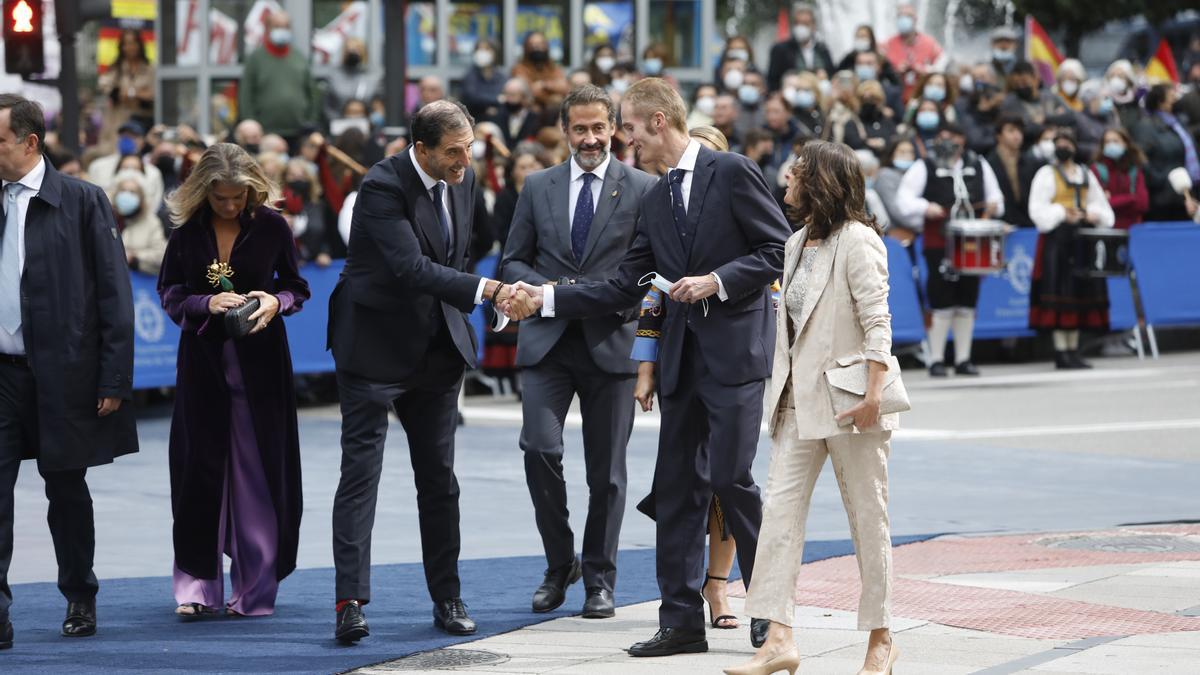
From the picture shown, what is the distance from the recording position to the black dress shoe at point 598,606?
8281 millimetres

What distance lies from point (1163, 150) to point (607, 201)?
45.0ft

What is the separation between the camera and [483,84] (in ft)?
68.3

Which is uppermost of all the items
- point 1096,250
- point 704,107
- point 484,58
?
point 484,58

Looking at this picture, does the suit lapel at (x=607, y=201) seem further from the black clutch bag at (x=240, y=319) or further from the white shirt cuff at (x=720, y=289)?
the black clutch bag at (x=240, y=319)

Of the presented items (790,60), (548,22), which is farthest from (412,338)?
(548,22)

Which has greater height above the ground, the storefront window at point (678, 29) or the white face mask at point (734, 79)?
the storefront window at point (678, 29)

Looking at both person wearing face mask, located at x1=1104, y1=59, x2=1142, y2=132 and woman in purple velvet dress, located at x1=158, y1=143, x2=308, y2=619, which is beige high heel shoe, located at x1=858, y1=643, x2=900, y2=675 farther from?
person wearing face mask, located at x1=1104, y1=59, x2=1142, y2=132

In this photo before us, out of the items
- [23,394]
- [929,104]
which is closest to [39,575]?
[23,394]

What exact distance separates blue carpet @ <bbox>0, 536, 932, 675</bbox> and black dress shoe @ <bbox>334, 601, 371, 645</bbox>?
0.04m

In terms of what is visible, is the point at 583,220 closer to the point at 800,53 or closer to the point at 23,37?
the point at 23,37

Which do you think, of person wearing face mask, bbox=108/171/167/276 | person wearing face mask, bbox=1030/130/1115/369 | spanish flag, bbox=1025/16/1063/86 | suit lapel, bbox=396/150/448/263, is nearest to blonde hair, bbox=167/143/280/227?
suit lapel, bbox=396/150/448/263

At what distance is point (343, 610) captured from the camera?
7.77m

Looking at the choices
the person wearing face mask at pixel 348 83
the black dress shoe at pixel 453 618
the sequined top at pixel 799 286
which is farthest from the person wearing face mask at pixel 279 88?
the sequined top at pixel 799 286

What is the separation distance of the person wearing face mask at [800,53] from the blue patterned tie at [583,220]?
565 inches
